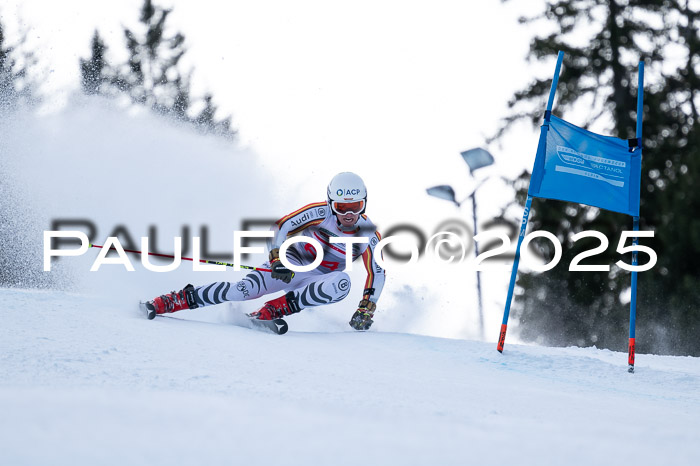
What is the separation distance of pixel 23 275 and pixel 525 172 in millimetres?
11153

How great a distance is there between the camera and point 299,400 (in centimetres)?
343

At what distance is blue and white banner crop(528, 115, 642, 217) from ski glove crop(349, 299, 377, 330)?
180 centimetres

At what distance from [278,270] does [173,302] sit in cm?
91

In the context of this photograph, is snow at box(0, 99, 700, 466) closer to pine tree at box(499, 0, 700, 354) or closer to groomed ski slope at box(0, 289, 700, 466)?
groomed ski slope at box(0, 289, 700, 466)

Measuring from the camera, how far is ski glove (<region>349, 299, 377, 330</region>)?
693cm

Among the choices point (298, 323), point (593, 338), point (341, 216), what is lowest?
point (593, 338)

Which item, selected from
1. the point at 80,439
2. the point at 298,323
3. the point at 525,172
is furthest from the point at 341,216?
the point at 525,172

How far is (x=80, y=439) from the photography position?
251 centimetres

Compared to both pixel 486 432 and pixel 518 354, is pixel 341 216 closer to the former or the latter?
pixel 518 354

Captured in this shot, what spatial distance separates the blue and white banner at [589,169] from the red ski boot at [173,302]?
308 centimetres

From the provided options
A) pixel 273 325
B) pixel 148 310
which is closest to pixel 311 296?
pixel 273 325

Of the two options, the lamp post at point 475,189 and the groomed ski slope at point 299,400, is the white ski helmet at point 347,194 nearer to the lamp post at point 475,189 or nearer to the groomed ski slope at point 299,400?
the groomed ski slope at point 299,400

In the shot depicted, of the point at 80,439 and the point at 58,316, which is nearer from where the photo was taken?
the point at 80,439

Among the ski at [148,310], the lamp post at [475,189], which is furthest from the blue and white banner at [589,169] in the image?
the lamp post at [475,189]
